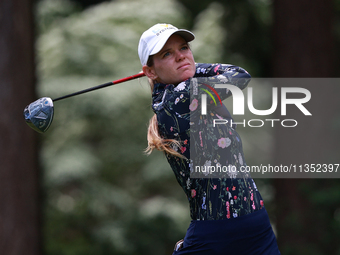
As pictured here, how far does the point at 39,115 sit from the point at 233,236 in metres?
1.20

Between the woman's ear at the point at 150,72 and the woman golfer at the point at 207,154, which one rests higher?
the woman's ear at the point at 150,72

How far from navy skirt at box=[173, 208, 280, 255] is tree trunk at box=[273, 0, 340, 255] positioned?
3.20m

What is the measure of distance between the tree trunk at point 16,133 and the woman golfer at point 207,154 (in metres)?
3.04

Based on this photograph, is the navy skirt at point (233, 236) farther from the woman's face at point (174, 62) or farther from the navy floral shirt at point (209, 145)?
the woman's face at point (174, 62)

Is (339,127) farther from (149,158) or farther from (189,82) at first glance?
(189,82)

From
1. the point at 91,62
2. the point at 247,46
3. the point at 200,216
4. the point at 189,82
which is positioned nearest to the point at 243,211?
the point at 200,216

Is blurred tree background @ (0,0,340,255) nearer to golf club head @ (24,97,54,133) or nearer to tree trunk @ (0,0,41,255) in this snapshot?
tree trunk @ (0,0,41,255)

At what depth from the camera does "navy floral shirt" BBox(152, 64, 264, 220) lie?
74.6 inches

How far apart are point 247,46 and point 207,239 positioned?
474 cm

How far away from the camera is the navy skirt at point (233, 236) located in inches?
74.2

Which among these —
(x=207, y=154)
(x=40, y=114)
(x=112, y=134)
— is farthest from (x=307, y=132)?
(x=40, y=114)

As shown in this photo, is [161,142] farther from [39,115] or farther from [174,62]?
[39,115]

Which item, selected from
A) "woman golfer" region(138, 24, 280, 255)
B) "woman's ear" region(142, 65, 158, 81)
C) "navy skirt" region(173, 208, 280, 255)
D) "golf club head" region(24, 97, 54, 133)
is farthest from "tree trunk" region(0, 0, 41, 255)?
"navy skirt" region(173, 208, 280, 255)

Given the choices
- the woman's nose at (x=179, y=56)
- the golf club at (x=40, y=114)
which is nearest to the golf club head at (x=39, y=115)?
the golf club at (x=40, y=114)
